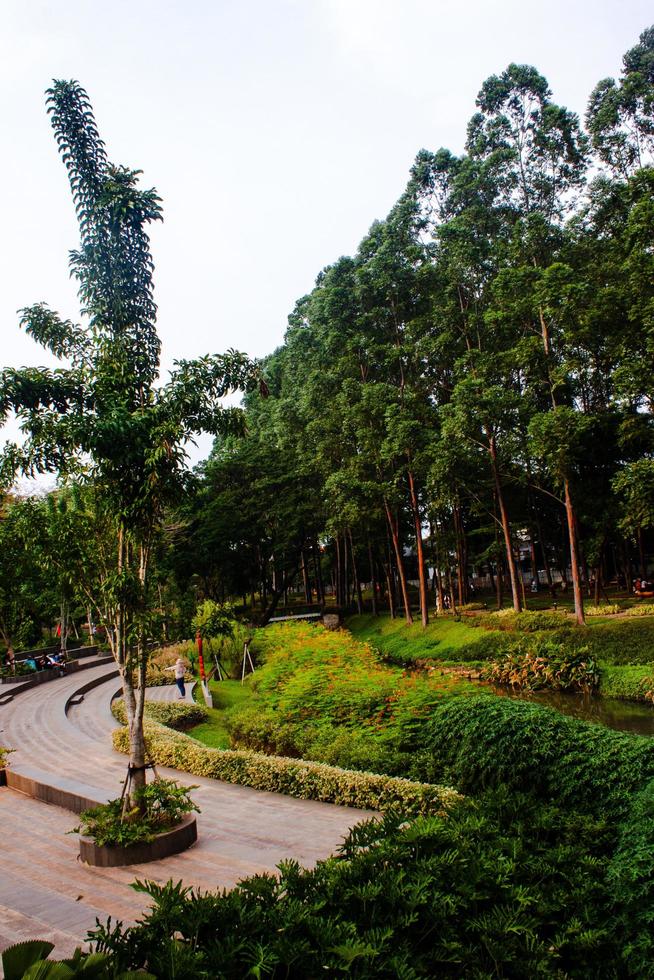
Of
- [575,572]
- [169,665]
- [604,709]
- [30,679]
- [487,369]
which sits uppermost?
[487,369]

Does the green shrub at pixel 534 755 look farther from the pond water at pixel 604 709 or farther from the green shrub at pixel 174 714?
the green shrub at pixel 174 714

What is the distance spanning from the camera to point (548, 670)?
20.1 metres

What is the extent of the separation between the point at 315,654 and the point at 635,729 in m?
7.20

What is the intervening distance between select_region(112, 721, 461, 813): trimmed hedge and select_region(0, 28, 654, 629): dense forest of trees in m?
14.2

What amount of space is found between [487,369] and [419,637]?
11253 mm

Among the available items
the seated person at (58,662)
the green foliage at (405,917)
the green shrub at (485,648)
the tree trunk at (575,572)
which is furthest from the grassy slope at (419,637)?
the green foliage at (405,917)

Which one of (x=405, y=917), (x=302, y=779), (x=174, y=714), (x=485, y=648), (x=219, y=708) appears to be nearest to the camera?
(x=405, y=917)

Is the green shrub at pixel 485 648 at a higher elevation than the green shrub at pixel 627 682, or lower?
higher

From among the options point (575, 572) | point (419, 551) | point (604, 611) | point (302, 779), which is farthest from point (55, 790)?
point (419, 551)

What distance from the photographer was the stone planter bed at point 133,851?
6723mm

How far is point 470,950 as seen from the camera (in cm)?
348

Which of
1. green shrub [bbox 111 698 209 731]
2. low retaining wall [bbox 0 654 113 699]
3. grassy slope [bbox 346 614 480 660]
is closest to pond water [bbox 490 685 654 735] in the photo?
grassy slope [bbox 346 614 480 660]

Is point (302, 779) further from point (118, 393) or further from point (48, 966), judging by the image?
point (48, 966)

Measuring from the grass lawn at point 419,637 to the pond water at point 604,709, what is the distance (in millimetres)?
5561
